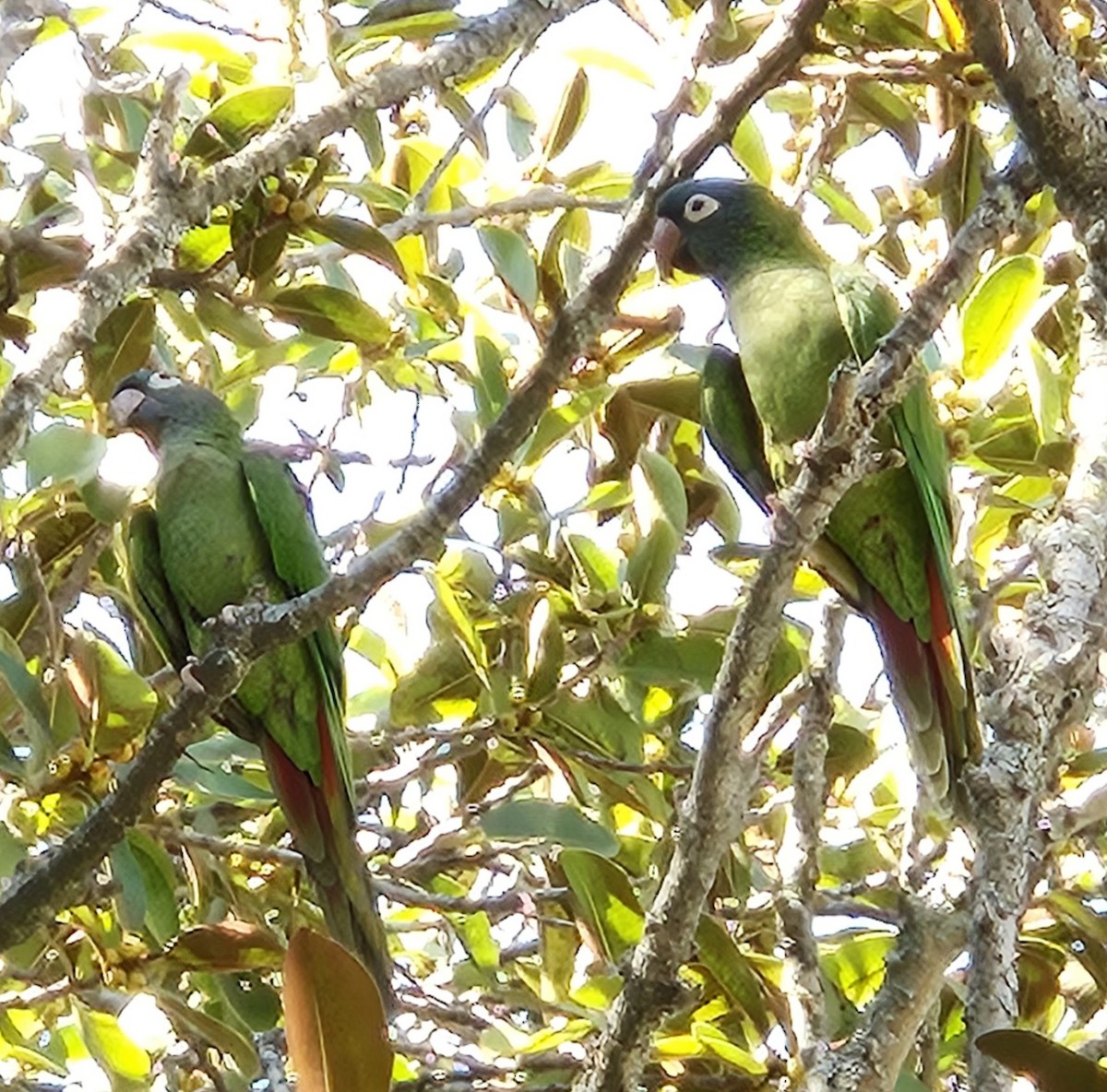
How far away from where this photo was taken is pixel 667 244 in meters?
2.50

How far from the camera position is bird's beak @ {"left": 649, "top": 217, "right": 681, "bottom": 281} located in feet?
8.08

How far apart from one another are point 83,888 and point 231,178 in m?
0.70

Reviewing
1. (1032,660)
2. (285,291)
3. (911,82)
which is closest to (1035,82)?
(911,82)

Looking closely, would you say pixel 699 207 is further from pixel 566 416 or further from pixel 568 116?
pixel 566 416

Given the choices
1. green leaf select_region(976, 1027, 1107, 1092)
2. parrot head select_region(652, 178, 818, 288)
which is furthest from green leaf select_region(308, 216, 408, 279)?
green leaf select_region(976, 1027, 1107, 1092)

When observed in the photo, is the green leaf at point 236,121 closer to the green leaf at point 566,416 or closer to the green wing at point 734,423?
the green leaf at point 566,416

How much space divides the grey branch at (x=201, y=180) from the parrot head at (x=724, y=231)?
0.80m

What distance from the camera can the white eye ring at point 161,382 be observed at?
2.24 m

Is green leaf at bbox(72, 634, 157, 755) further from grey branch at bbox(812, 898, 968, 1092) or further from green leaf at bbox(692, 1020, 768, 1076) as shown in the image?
grey branch at bbox(812, 898, 968, 1092)

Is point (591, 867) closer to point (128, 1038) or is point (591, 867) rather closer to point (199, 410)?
point (128, 1038)

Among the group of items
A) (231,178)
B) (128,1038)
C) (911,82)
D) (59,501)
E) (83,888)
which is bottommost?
(128,1038)

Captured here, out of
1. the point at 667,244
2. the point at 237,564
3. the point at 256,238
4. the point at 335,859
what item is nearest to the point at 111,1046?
the point at 335,859

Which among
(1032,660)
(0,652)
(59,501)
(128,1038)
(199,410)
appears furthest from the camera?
(199,410)

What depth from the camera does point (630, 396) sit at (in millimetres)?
1979
